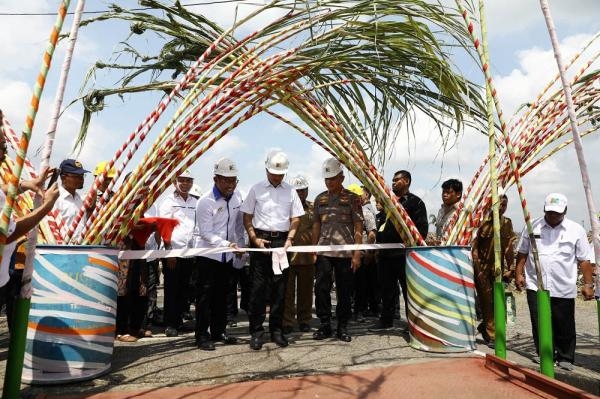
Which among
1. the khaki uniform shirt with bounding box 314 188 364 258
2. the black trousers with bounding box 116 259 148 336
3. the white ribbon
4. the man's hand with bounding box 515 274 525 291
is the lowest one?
the black trousers with bounding box 116 259 148 336

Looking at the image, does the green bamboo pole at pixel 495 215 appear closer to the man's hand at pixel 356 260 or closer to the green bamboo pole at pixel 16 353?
the man's hand at pixel 356 260

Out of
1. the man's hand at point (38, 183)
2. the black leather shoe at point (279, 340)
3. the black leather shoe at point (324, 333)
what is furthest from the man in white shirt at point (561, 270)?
the man's hand at point (38, 183)

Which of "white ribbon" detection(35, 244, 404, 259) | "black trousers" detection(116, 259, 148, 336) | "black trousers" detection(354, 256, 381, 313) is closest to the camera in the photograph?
"white ribbon" detection(35, 244, 404, 259)

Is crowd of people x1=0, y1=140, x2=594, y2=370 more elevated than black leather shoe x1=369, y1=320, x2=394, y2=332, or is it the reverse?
crowd of people x1=0, y1=140, x2=594, y2=370

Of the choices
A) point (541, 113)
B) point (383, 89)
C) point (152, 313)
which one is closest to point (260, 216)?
point (383, 89)

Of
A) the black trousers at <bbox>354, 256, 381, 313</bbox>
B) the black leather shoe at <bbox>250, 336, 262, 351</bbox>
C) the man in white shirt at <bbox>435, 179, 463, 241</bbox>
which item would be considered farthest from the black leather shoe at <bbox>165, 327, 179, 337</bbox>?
the man in white shirt at <bbox>435, 179, 463, 241</bbox>

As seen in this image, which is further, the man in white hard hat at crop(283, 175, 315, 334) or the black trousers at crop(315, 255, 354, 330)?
the man in white hard hat at crop(283, 175, 315, 334)

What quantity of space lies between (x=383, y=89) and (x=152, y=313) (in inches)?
133

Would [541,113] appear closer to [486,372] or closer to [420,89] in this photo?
[420,89]

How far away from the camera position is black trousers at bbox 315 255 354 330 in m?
4.30

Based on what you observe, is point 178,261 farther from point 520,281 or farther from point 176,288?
point 520,281

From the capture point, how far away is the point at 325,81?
4012 millimetres

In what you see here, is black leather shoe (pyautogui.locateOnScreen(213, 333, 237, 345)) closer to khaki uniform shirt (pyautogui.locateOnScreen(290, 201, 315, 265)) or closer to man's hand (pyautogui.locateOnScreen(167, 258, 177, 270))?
man's hand (pyautogui.locateOnScreen(167, 258, 177, 270))

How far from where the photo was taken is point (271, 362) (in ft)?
11.1
